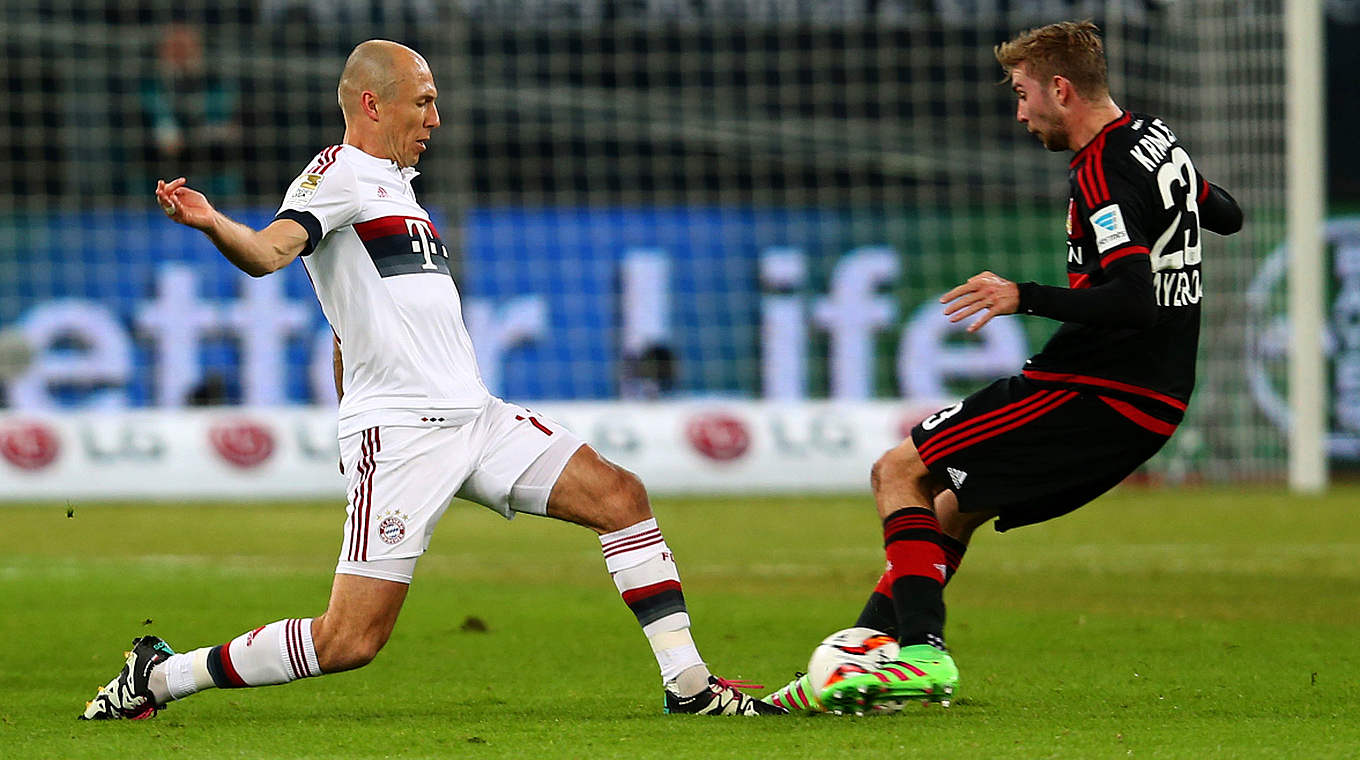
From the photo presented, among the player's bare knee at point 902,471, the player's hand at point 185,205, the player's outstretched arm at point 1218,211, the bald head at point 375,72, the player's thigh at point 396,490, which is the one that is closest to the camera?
the player's hand at point 185,205

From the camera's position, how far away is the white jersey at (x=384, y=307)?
16.5ft

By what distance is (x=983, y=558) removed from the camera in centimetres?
1034

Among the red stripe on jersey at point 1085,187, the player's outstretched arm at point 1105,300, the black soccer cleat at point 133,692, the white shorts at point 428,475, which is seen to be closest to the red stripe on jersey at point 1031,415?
the player's outstretched arm at point 1105,300

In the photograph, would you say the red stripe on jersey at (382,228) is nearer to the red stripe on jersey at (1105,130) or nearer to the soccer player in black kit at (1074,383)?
the soccer player in black kit at (1074,383)

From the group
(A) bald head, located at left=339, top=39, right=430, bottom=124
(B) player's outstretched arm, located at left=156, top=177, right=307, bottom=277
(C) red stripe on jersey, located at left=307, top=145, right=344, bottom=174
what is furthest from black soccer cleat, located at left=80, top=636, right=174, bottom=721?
(A) bald head, located at left=339, top=39, right=430, bottom=124

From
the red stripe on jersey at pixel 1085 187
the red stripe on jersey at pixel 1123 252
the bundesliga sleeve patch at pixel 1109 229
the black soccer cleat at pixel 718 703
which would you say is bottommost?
the black soccer cleat at pixel 718 703

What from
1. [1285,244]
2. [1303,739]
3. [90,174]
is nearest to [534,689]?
[1303,739]

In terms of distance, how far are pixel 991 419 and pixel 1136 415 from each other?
0.38 meters

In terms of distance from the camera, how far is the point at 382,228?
199 inches

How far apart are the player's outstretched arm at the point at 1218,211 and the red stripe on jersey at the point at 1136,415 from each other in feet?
2.01

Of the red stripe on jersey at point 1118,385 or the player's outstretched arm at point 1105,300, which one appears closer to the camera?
the player's outstretched arm at point 1105,300

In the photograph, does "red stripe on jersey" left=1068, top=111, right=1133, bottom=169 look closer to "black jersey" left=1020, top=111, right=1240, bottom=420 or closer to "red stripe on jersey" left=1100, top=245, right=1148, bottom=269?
"black jersey" left=1020, top=111, right=1240, bottom=420

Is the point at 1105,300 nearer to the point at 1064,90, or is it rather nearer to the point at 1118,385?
the point at 1118,385

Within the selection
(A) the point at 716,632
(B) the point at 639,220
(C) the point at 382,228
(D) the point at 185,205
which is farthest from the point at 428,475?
(B) the point at 639,220
